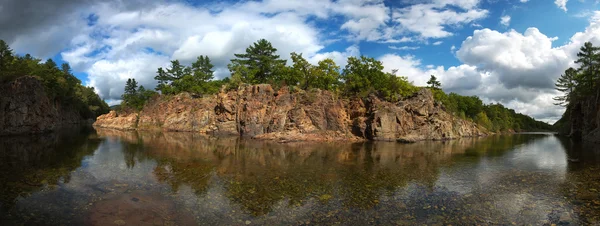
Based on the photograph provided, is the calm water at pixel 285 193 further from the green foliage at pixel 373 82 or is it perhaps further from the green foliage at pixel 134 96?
the green foliage at pixel 134 96

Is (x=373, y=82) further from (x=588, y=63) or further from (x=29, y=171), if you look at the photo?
(x=29, y=171)

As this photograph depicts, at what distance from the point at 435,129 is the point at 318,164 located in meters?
51.0

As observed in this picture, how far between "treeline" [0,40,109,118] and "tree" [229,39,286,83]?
45039 mm

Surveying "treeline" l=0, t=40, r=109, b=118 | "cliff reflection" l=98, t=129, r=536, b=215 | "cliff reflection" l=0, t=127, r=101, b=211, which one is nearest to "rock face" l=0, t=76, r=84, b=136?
"treeline" l=0, t=40, r=109, b=118

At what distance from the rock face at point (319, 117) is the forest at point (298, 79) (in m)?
4.03

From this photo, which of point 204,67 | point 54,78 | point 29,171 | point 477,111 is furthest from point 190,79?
point 477,111

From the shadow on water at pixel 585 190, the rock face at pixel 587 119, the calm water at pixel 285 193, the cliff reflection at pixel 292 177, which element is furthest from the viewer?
the rock face at pixel 587 119

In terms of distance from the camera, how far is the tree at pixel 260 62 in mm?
83438

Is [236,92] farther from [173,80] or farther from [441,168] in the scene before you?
[441,168]

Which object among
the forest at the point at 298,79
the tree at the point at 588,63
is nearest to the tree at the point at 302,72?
the forest at the point at 298,79

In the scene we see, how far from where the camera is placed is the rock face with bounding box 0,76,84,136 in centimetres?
4816

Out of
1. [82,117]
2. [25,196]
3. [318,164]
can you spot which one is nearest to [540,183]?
[318,164]

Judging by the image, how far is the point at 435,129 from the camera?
6906 cm

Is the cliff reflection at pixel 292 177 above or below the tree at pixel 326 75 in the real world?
below
